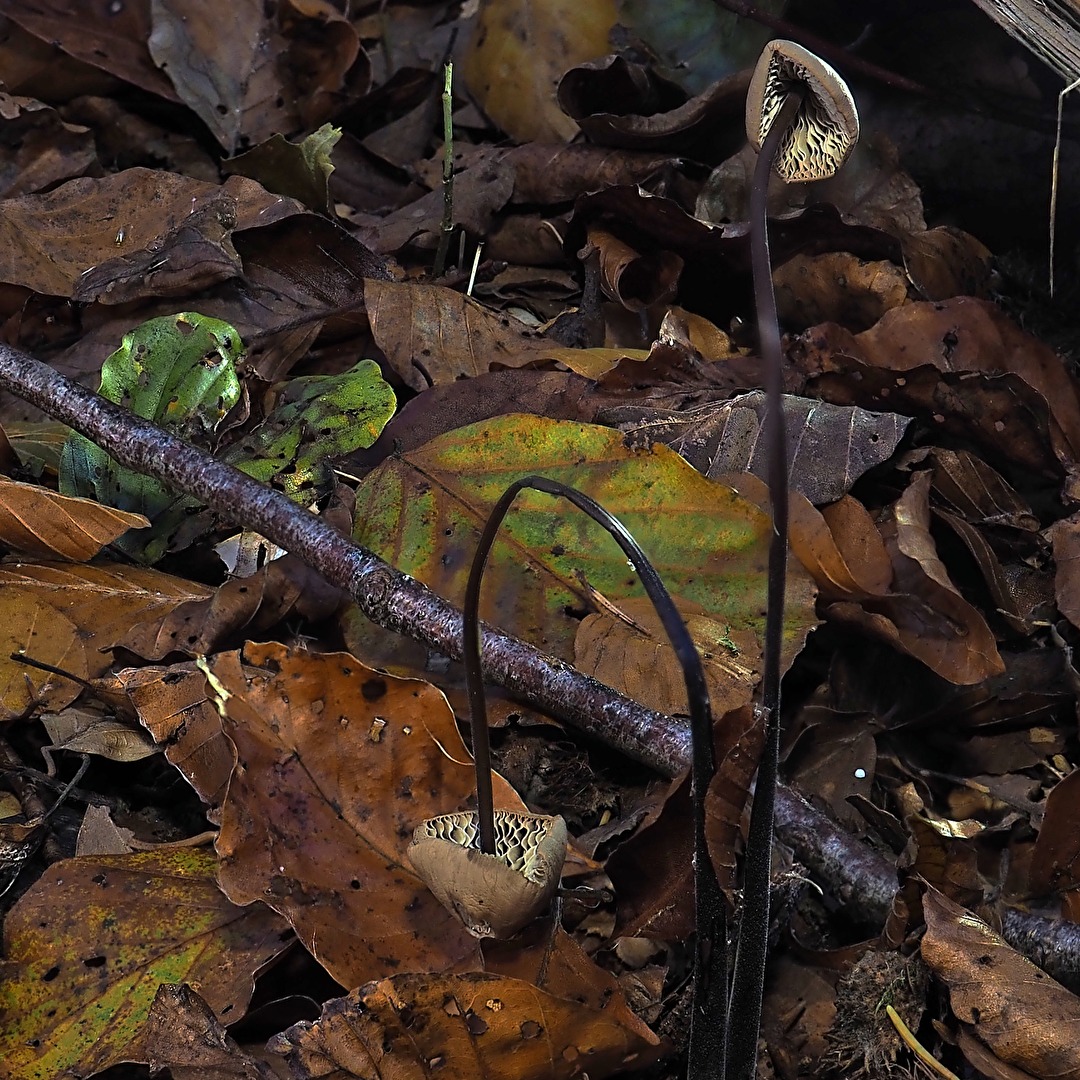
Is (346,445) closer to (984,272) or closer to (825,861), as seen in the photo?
(825,861)

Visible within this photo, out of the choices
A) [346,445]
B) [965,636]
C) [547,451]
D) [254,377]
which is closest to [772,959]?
[965,636]

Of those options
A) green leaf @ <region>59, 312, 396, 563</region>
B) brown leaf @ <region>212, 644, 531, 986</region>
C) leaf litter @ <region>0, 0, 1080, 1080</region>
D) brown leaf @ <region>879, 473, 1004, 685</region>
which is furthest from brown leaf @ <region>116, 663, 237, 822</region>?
brown leaf @ <region>879, 473, 1004, 685</region>

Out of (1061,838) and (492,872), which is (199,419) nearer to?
(492,872)

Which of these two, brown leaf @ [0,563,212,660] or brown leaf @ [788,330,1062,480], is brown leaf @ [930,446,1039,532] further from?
brown leaf @ [0,563,212,660]

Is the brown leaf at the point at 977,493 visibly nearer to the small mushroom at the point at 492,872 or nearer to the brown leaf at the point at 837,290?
the brown leaf at the point at 837,290

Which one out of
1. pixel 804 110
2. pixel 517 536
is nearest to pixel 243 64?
pixel 517 536

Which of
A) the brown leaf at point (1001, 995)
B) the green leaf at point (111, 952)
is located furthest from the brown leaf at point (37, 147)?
the brown leaf at point (1001, 995)

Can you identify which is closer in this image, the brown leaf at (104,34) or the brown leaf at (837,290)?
the brown leaf at (837,290)
